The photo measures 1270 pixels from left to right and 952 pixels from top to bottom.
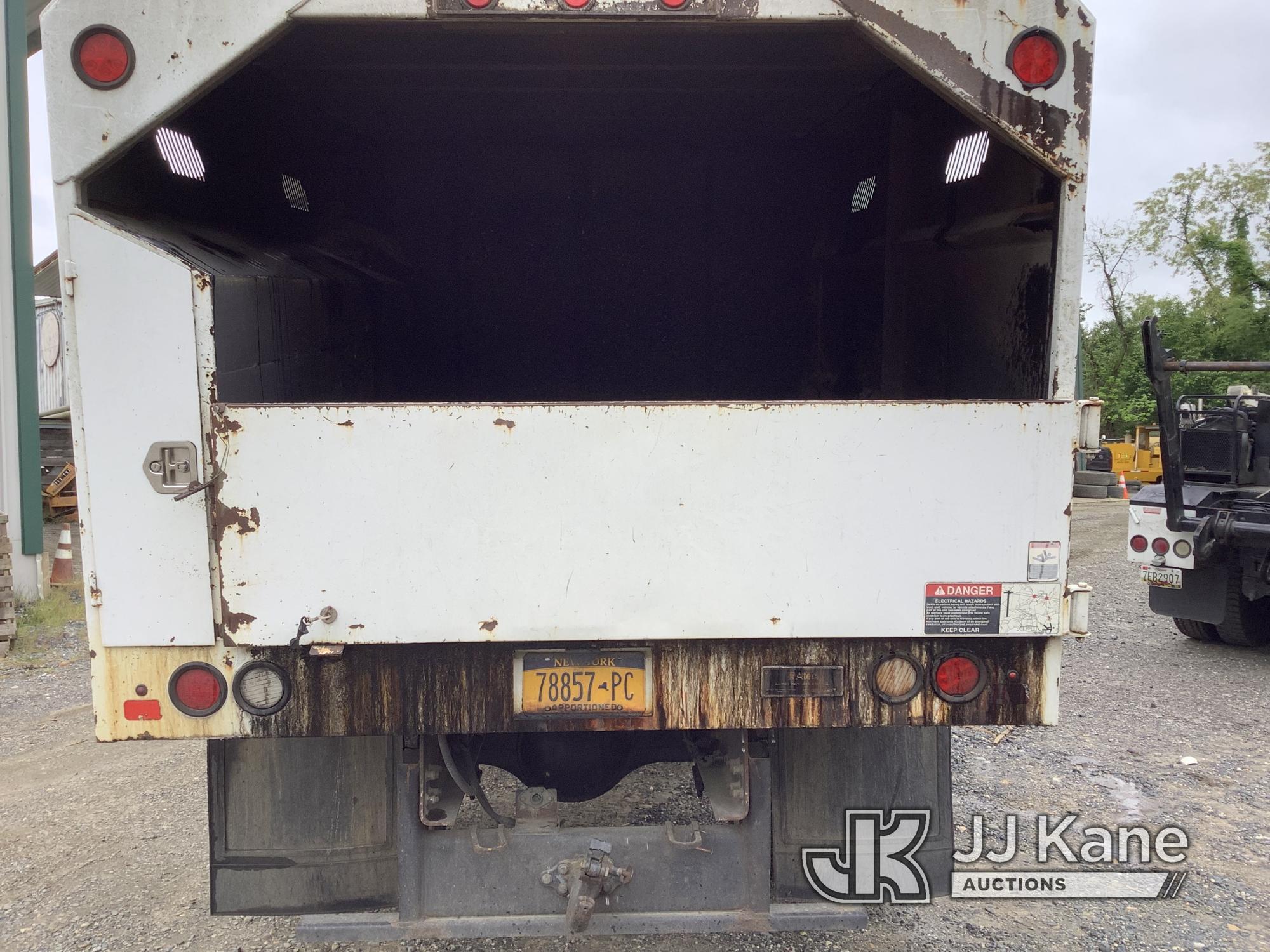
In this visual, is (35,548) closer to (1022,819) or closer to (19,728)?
(19,728)

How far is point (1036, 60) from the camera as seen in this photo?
85.1 inches

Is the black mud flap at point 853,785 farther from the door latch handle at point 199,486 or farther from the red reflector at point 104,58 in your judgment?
the red reflector at point 104,58

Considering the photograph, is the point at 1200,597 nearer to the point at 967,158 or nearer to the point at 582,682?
the point at 967,158

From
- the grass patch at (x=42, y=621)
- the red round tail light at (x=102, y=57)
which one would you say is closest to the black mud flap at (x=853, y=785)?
the red round tail light at (x=102, y=57)

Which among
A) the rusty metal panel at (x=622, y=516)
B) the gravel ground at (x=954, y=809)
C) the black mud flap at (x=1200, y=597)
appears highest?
the rusty metal panel at (x=622, y=516)

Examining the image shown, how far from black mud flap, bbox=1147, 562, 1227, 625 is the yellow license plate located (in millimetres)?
5855

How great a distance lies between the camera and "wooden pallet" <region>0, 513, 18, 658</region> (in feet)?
22.6

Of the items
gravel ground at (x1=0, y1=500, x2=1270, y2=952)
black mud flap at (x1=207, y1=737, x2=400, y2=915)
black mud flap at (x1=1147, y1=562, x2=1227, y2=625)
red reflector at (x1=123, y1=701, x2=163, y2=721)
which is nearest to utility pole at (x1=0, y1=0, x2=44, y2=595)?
gravel ground at (x1=0, y1=500, x2=1270, y2=952)

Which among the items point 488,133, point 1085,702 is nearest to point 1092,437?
point 488,133

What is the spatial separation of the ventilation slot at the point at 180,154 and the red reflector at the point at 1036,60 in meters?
2.15

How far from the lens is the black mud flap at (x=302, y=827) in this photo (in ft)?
8.90

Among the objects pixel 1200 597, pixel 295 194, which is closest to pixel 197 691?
pixel 295 194

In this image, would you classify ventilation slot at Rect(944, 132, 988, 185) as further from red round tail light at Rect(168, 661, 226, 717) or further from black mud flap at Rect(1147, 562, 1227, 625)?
black mud flap at Rect(1147, 562, 1227, 625)

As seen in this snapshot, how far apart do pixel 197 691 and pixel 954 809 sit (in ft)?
10.4
